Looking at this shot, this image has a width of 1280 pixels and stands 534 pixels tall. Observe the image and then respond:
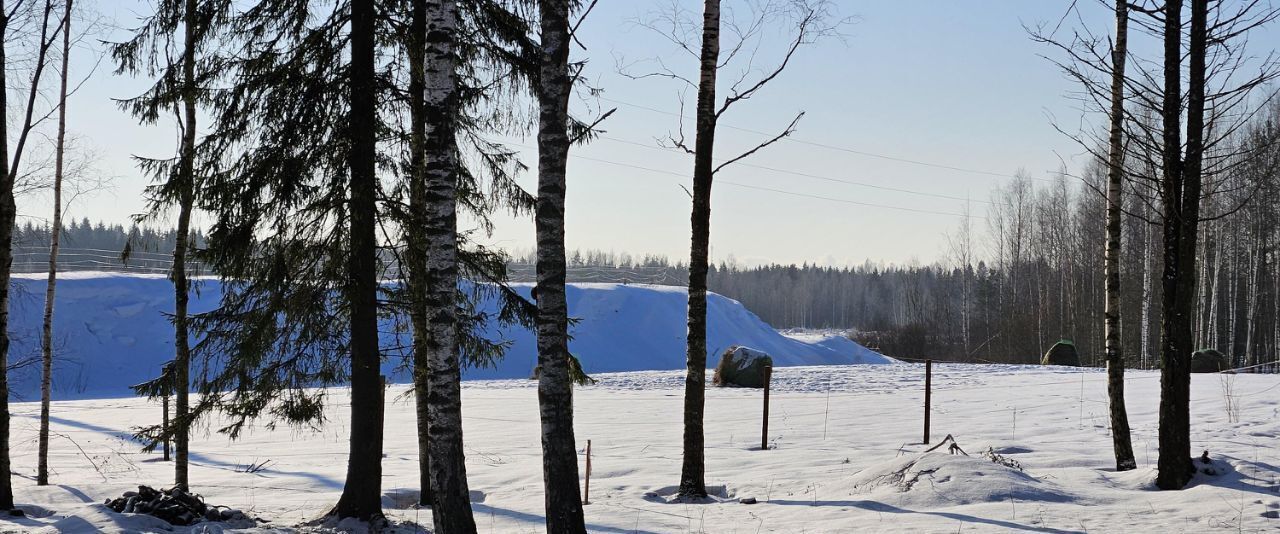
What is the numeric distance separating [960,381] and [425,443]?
16.0 m

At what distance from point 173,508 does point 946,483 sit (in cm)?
719

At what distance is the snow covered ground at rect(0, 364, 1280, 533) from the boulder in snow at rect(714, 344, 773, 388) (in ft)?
6.40

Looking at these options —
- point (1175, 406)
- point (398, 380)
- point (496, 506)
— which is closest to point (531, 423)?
point (496, 506)

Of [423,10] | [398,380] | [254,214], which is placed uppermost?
[423,10]

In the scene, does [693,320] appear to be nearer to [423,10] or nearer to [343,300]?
[343,300]

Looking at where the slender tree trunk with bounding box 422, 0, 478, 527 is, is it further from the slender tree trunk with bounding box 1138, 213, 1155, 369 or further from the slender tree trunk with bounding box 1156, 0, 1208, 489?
the slender tree trunk with bounding box 1138, 213, 1155, 369

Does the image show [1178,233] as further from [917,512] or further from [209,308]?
[209,308]

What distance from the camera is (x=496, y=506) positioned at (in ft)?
30.1

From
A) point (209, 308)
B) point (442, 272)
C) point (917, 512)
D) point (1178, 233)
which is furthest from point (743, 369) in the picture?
point (209, 308)

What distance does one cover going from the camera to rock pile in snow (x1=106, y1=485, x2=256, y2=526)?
7738 millimetres

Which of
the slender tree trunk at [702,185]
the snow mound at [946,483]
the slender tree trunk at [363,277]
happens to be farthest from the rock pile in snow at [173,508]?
the snow mound at [946,483]

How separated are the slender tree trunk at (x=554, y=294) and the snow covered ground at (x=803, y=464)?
1885 millimetres

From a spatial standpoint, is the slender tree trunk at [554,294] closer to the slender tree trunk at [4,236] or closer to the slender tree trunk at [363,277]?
the slender tree trunk at [363,277]

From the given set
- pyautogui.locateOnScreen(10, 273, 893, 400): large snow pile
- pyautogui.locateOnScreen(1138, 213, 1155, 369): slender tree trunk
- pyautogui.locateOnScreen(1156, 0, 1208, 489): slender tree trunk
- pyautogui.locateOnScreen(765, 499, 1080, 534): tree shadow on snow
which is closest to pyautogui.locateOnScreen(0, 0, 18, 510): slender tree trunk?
pyautogui.locateOnScreen(765, 499, 1080, 534): tree shadow on snow
